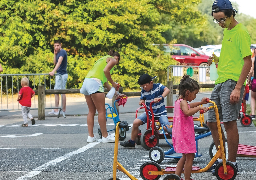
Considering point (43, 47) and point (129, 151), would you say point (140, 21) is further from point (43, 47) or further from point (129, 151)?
point (129, 151)

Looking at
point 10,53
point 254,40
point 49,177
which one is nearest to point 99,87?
point 49,177

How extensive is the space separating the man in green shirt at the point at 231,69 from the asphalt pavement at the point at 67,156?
0.57 meters

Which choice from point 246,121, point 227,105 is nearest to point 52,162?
point 227,105

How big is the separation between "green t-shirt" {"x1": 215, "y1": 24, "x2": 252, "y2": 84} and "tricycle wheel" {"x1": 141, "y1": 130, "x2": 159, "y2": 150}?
2.22 metres

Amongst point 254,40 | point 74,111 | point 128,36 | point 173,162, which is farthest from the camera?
point 254,40

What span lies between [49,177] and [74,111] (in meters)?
9.85

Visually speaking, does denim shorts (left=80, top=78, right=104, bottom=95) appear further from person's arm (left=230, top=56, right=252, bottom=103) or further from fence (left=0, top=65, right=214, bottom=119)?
fence (left=0, top=65, right=214, bottom=119)

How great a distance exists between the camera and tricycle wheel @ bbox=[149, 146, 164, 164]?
6387mm

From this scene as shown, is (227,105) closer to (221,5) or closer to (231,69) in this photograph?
(231,69)

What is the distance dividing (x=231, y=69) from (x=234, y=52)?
189 mm

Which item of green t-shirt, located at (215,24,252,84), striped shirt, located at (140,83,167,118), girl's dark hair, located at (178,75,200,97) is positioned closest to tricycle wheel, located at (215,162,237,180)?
girl's dark hair, located at (178,75,200,97)

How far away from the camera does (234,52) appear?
18.2 ft

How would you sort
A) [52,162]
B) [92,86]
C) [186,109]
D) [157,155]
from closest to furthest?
[186,109], [157,155], [52,162], [92,86]

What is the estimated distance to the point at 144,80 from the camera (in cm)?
767
